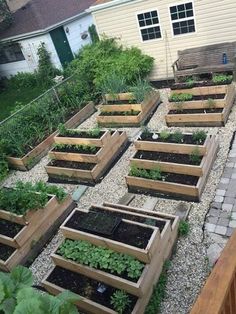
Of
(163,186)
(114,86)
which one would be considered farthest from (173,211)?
(114,86)

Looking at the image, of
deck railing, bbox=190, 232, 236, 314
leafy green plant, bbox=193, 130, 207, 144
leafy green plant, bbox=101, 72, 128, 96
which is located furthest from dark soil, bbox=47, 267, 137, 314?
leafy green plant, bbox=101, 72, 128, 96

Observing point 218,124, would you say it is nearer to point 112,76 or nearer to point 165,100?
point 165,100

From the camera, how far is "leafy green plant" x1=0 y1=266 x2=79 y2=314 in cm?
157

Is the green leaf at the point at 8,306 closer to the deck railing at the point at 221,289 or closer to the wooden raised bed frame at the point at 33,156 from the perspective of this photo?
the deck railing at the point at 221,289

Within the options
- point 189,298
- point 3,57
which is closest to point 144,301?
point 189,298

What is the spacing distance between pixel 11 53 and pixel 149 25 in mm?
9247

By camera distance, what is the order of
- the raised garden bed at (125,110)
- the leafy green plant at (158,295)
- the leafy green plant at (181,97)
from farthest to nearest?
the raised garden bed at (125,110), the leafy green plant at (181,97), the leafy green plant at (158,295)

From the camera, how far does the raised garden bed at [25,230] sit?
19.8ft

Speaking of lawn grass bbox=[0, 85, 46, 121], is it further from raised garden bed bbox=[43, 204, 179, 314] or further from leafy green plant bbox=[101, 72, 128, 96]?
raised garden bed bbox=[43, 204, 179, 314]

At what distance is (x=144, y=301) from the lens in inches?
185

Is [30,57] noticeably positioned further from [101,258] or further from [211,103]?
[101,258]

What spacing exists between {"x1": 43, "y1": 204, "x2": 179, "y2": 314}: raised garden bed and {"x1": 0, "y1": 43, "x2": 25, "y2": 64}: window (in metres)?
14.0

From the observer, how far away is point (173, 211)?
21.0 feet

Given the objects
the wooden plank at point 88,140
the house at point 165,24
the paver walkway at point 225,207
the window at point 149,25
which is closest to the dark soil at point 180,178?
the paver walkway at point 225,207
